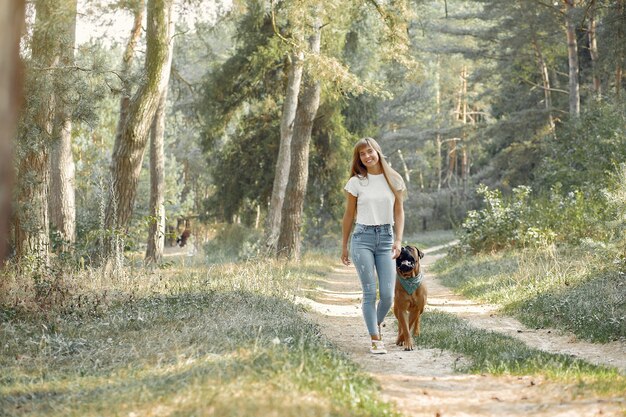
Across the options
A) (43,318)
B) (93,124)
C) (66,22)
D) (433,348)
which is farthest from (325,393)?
(66,22)

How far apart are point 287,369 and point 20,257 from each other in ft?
25.2

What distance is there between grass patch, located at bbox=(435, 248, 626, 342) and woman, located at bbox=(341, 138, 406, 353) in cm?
294

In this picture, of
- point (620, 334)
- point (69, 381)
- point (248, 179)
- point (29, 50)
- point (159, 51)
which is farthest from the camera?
point (248, 179)

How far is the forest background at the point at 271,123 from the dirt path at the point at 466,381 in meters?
3.26

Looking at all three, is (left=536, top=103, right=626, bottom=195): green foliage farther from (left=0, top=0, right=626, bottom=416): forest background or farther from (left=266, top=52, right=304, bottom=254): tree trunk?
(left=266, top=52, right=304, bottom=254): tree trunk

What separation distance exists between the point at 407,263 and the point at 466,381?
2.20m

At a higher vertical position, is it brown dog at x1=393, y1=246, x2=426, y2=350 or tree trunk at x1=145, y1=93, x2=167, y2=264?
tree trunk at x1=145, y1=93, x2=167, y2=264

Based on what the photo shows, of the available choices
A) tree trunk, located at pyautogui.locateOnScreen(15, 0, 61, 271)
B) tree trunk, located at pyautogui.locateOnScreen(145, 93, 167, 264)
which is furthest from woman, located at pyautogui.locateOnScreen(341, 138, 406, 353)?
tree trunk, located at pyautogui.locateOnScreen(145, 93, 167, 264)

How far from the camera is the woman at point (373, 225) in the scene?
27.3 ft

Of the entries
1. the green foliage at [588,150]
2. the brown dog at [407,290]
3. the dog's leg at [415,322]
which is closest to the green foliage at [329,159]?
the green foliage at [588,150]

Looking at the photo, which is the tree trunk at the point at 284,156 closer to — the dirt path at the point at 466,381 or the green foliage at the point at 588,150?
the green foliage at the point at 588,150

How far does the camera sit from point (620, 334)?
30.5 feet

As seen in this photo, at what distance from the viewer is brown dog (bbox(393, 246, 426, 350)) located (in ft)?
28.5

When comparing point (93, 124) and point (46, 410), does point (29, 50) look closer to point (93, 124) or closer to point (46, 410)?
point (93, 124)
